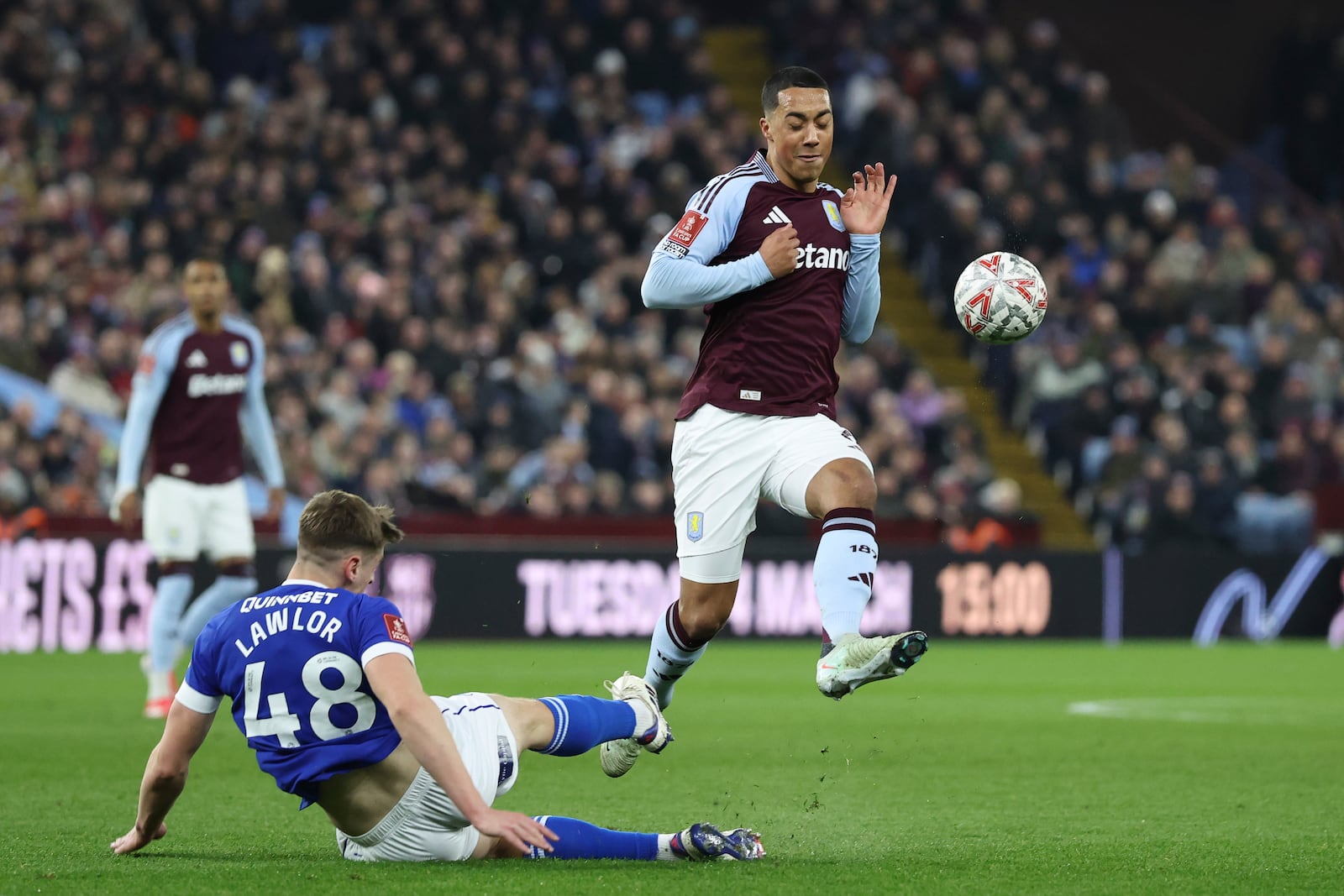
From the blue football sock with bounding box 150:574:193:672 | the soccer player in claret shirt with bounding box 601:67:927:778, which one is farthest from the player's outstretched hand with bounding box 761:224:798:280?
the blue football sock with bounding box 150:574:193:672

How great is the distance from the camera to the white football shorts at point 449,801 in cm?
511

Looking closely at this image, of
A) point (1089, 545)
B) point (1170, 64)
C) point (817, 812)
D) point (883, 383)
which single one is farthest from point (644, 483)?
point (1170, 64)

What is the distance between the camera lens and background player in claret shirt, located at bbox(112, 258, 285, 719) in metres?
10.0

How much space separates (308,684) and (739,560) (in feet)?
6.86

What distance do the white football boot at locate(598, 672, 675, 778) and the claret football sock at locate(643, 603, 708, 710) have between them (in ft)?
1.13

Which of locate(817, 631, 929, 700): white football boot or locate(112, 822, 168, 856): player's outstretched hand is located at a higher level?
locate(817, 631, 929, 700): white football boot

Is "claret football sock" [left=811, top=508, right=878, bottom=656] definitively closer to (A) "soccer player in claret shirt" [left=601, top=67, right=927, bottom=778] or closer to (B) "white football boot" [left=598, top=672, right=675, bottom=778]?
(A) "soccer player in claret shirt" [left=601, top=67, right=927, bottom=778]

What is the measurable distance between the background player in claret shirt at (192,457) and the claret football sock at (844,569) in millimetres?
4779

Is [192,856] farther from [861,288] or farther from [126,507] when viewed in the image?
[126,507]

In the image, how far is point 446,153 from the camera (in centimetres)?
1923

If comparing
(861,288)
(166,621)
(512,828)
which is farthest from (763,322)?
(166,621)

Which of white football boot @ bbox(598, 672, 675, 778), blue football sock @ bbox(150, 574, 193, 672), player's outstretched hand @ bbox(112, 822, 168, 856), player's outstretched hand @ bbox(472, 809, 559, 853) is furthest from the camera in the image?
blue football sock @ bbox(150, 574, 193, 672)

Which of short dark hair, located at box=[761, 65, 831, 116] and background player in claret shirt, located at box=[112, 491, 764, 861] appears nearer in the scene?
background player in claret shirt, located at box=[112, 491, 764, 861]

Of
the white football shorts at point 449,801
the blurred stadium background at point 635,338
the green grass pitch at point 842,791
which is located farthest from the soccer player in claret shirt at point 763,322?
the blurred stadium background at point 635,338
